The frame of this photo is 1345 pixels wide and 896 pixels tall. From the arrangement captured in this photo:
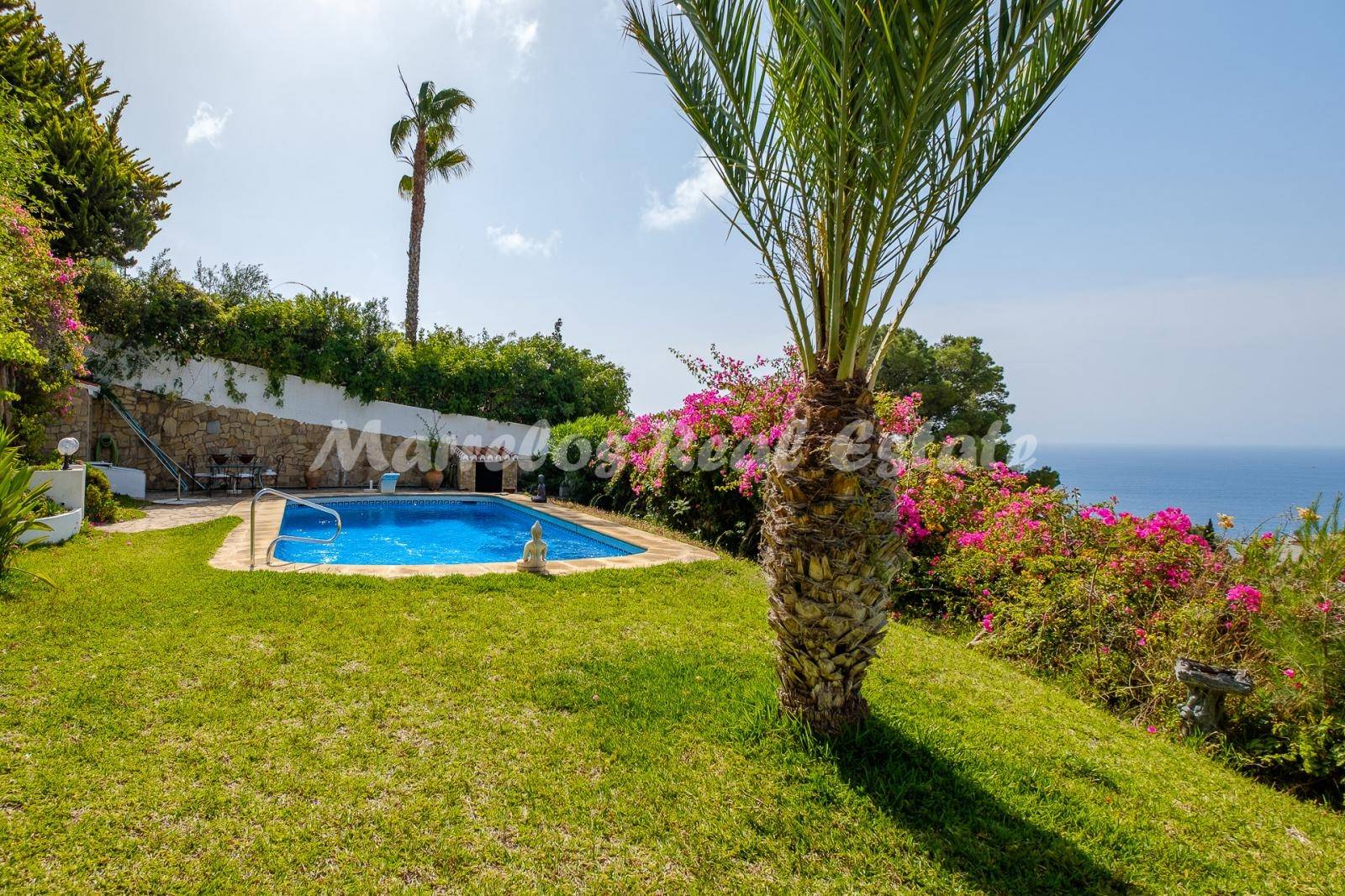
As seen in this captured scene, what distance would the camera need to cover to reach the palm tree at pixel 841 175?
8.66 ft

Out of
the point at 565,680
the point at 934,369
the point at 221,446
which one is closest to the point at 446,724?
the point at 565,680

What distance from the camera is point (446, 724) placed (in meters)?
3.41

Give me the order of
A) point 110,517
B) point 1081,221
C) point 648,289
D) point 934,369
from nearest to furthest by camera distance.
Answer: point 1081,221 < point 110,517 < point 648,289 < point 934,369

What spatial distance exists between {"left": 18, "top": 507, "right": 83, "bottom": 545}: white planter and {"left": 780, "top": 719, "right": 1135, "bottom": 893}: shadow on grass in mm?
8517

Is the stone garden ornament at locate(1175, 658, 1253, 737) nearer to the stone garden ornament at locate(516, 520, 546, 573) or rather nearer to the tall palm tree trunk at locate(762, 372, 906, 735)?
the tall palm tree trunk at locate(762, 372, 906, 735)

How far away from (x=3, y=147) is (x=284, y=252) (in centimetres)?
1216

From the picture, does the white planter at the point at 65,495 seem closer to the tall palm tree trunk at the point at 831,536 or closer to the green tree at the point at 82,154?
the green tree at the point at 82,154

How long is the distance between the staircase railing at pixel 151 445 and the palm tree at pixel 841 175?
13.7 metres

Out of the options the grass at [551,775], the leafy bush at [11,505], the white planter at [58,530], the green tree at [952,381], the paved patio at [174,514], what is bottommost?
the grass at [551,775]

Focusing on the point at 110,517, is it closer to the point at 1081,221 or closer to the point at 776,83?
the point at 776,83

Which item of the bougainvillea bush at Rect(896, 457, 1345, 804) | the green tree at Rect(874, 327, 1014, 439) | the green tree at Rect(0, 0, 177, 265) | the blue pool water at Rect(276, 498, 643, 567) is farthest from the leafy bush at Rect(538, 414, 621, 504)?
the green tree at Rect(874, 327, 1014, 439)

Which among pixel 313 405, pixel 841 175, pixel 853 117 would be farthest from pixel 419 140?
pixel 841 175

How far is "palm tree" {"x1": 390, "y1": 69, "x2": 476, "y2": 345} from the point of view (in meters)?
16.5

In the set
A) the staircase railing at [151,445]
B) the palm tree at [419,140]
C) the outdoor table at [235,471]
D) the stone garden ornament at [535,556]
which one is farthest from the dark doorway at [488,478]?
the stone garden ornament at [535,556]
